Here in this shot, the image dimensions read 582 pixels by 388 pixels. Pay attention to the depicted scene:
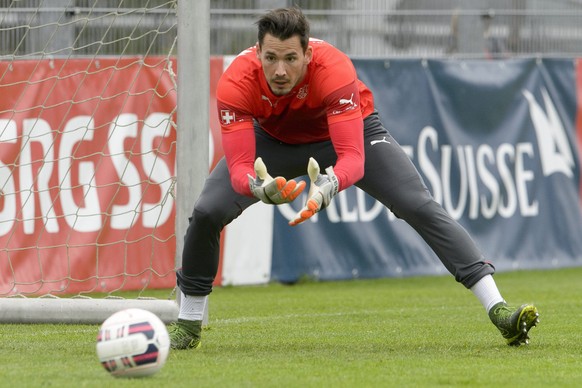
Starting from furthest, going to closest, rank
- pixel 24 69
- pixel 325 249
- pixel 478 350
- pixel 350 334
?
pixel 325 249 → pixel 24 69 → pixel 350 334 → pixel 478 350

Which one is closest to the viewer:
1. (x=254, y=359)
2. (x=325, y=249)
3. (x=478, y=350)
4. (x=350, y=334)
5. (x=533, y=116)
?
(x=254, y=359)

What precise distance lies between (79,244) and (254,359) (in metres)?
4.82

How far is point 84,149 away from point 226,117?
4629 millimetres

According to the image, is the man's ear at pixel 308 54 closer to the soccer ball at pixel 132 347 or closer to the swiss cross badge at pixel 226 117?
the swiss cross badge at pixel 226 117

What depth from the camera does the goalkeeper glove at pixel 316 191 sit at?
19.3 feet

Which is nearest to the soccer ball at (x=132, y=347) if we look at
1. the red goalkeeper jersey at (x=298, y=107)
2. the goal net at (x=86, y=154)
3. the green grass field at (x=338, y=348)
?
the green grass field at (x=338, y=348)

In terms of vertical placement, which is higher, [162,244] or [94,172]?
[94,172]

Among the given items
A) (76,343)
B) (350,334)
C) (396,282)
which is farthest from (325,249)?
(76,343)

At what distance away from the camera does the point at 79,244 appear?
10938mm

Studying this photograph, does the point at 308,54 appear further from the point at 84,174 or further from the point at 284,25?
the point at 84,174

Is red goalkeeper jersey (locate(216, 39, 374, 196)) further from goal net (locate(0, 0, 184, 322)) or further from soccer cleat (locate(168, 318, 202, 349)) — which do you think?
goal net (locate(0, 0, 184, 322))

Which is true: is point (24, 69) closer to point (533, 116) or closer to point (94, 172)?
point (94, 172)

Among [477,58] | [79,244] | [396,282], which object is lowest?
[396,282]

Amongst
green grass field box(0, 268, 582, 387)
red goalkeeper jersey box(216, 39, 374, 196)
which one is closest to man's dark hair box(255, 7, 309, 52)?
red goalkeeper jersey box(216, 39, 374, 196)
